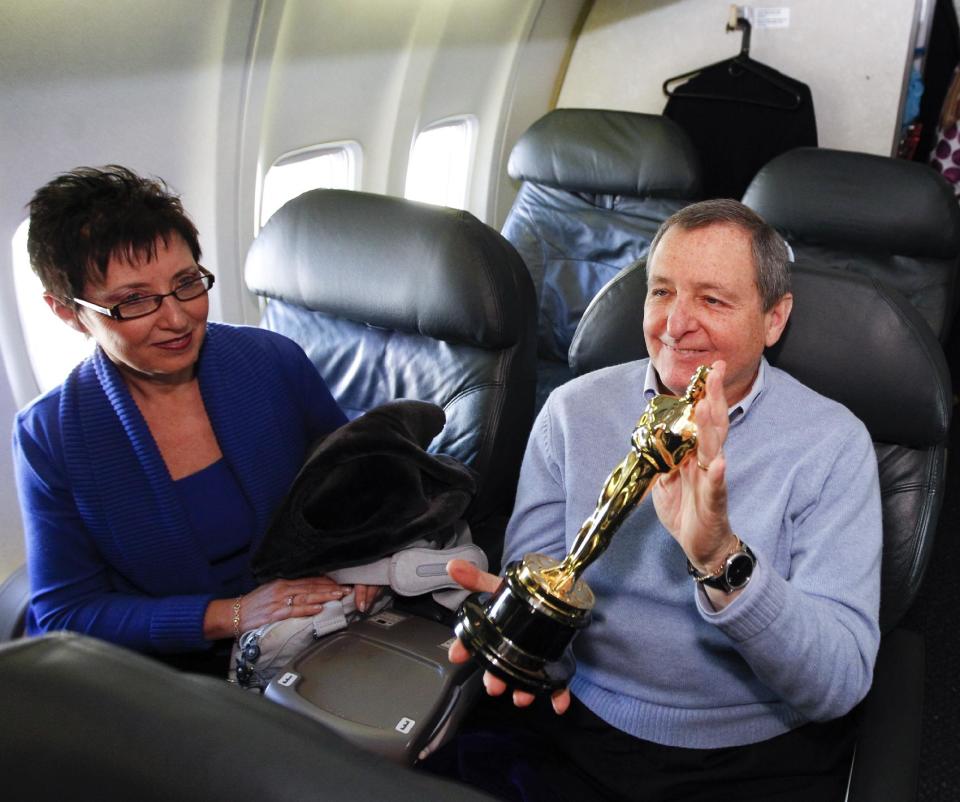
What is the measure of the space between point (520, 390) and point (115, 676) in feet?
5.85

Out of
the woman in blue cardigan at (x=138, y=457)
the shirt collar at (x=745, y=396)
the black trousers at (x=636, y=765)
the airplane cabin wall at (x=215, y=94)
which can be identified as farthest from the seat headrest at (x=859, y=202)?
the woman in blue cardigan at (x=138, y=457)

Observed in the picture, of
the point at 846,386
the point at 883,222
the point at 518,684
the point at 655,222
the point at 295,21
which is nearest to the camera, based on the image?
the point at 518,684

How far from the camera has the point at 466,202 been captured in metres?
5.23

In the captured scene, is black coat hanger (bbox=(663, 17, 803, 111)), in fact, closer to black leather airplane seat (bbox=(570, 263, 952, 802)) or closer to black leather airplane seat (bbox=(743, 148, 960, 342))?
black leather airplane seat (bbox=(743, 148, 960, 342))

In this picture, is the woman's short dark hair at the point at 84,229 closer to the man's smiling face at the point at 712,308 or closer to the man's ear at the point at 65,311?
the man's ear at the point at 65,311

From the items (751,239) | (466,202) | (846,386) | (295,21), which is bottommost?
(466,202)

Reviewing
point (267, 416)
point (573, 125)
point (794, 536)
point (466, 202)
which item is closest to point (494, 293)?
point (267, 416)

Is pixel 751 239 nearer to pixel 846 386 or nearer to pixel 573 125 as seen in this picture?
pixel 846 386

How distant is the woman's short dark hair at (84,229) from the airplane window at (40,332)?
0.69 m

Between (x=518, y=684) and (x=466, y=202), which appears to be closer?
(x=518, y=684)

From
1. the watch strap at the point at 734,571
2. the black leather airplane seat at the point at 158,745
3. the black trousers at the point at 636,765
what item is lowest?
the black trousers at the point at 636,765

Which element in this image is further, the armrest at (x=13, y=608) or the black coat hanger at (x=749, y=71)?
the black coat hanger at (x=749, y=71)

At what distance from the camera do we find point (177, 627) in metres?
1.74

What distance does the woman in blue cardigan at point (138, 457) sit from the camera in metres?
1.68
